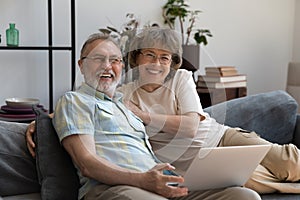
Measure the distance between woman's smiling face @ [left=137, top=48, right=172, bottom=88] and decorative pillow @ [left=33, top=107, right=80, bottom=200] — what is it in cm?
40

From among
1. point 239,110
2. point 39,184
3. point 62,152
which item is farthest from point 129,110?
Result: point 239,110

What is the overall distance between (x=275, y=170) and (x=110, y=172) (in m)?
0.79

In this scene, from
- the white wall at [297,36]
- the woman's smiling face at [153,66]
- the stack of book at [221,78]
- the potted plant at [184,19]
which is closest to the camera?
the woman's smiling face at [153,66]

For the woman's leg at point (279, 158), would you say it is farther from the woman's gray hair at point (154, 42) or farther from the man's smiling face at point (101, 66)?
the man's smiling face at point (101, 66)

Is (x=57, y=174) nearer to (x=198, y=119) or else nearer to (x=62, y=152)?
(x=62, y=152)

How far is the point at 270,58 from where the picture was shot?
400cm

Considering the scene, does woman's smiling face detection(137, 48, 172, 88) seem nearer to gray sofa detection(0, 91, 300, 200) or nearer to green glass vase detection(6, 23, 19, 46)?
gray sofa detection(0, 91, 300, 200)

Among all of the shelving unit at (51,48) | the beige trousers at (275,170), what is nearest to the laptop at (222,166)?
the beige trousers at (275,170)

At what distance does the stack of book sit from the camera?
273 centimetres

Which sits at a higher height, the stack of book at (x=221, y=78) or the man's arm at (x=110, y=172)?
the stack of book at (x=221, y=78)

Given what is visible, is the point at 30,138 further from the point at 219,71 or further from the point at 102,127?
the point at 219,71

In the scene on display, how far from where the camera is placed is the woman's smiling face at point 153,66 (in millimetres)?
1704

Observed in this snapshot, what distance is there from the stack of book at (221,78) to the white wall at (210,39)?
225 millimetres

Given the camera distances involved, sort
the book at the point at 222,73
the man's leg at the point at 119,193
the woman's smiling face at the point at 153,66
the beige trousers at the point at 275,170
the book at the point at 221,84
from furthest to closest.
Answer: the book at the point at 222,73
the book at the point at 221,84
the beige trousers at the point at 275,170
the woman's smiling face at the point at 153,66
the man's leg at the point at 119,193
